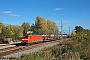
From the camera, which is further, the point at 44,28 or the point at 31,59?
the point at 44,28

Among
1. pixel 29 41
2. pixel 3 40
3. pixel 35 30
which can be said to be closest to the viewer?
pixel 29 41

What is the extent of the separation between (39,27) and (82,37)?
7148 centimetres

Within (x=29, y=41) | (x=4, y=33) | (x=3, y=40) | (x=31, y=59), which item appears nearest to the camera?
(x=31, y=59)

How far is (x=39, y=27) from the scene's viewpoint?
356ft

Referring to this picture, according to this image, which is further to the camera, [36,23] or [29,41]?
[36,23]

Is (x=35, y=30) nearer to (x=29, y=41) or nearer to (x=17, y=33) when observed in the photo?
(x=17, y=33)

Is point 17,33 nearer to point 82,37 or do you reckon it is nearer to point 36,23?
point 36,23

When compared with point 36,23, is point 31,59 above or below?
below

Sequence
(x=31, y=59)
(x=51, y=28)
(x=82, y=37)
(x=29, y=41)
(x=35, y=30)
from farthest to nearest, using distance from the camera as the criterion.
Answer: (x=51, y=28) < (x=35, y=30) < (x=29, y=41) < (x=82, y=37) < (x=31, y=59)

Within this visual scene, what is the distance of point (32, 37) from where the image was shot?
1896 inches

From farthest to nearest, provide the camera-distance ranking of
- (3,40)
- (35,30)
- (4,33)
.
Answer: (35,30)
(4,33)
(3,40)

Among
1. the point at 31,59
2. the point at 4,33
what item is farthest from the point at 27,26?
the point at 31,59

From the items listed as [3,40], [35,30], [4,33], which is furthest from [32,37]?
[35,30]

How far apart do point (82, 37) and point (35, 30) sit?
71.5 m
